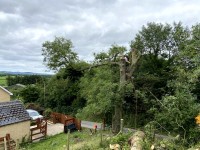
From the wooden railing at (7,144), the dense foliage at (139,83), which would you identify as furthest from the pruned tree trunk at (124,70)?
the wooden railing at (7,144)

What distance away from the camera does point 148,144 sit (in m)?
10.3

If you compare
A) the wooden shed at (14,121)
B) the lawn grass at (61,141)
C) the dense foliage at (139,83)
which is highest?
the dense foliage at (139,83)

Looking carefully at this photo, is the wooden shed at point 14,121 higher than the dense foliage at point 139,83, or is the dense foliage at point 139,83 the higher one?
the dense foliage at point 139,83

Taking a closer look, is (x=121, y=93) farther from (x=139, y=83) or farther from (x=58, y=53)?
(x=58, y=53)

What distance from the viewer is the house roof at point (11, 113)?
57.5 feet

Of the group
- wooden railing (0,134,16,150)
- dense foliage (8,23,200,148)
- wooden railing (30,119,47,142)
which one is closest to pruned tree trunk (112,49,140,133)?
dense foliage (8,23,200,148)

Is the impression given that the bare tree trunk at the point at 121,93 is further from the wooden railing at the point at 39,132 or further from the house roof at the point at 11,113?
the house roof at the point at 11,113

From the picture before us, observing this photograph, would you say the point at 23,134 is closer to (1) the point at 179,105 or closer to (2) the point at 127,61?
(2) the point at 127,61

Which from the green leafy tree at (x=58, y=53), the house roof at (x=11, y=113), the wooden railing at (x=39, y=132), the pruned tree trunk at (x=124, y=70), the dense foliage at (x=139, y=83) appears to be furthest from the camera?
the green leafy tree at (x=58, y=53)

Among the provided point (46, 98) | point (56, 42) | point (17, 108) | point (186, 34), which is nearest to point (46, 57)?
point (56, 42)

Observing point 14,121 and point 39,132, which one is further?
point 39,132

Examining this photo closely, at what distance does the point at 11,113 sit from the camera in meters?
18.4

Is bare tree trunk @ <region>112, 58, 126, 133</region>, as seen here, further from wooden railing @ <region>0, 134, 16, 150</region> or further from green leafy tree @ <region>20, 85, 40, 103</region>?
green leafy tree @ <region>20, 85, 40, 103</region>

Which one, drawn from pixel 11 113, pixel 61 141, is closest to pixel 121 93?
pixel 61 141
